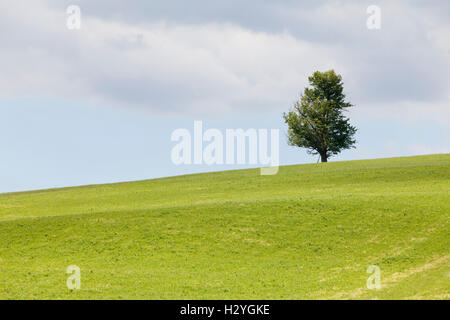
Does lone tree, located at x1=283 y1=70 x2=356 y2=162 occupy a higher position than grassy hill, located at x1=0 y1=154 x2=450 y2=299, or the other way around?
lone tree, located at x1=283 y1=70 x2=356 y2=162

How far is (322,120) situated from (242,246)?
56.0 meters

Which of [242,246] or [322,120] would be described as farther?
[322,120]

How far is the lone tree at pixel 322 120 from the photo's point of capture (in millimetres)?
86312

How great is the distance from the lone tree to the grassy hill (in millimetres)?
35972

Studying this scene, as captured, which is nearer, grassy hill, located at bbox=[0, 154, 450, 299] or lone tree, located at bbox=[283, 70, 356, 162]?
grassy hill, located at bbox=[0, 154, 450, 299]

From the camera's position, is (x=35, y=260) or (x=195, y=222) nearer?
(x=35, y=260)

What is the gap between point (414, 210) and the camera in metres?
38.2

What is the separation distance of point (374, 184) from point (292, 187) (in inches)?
299

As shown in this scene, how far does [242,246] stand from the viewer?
33594 mm

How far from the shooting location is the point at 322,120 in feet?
284

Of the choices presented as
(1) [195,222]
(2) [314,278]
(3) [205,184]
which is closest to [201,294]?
(2) [314,278]

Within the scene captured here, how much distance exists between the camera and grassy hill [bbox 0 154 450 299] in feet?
87.8
